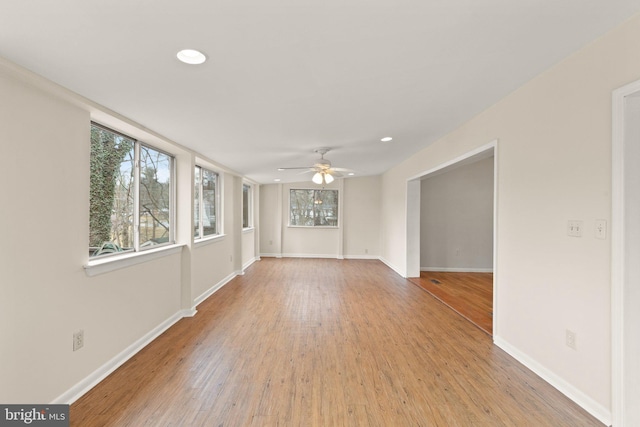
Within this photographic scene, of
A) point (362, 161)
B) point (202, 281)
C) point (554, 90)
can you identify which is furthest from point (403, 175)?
point (202, 281)

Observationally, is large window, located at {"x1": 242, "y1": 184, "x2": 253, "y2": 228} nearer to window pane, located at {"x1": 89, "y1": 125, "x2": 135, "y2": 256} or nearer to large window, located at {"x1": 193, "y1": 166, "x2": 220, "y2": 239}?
large window, located at {"x1": 193, "y1": 166, "x2": 220, "y2": 239}

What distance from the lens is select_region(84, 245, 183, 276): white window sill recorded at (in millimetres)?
2246

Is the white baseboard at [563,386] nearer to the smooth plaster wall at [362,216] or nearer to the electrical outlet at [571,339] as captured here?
the electrical outlet at [571,339]

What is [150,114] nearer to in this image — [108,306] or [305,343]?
[108,306]

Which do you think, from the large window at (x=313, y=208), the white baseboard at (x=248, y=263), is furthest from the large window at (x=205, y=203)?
the large window at (x=313, y=208)

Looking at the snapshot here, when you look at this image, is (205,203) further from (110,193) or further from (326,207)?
(326,207)

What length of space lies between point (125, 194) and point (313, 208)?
20.2ft

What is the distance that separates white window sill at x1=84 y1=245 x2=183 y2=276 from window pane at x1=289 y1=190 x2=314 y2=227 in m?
5.45

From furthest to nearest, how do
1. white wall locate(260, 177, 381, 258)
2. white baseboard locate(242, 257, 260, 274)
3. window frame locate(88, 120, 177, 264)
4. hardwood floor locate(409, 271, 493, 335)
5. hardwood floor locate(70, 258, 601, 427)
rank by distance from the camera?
white wall locate(260, 177, 381, 258)
white baseboard locate(242, 257, 260, 274)
hardwood floor locate(409, 271, 493, 335)
window frame locate(88, 120, 177, 264)
hardwood floor locate(70, 258, 601, 427)

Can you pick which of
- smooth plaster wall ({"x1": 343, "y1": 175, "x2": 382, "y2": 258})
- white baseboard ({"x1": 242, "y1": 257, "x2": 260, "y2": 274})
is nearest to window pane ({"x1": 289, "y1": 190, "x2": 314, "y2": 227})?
smooth plaster wall ({"x1": 343, "y1": 175, "x2": 382, "y2": 258})

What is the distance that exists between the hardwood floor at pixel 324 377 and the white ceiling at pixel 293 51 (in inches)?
86.6

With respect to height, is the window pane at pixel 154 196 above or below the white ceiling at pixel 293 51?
below

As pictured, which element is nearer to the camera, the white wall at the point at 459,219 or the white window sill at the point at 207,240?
the white window sill at the point at 207,240

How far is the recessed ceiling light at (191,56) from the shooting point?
160 cm
